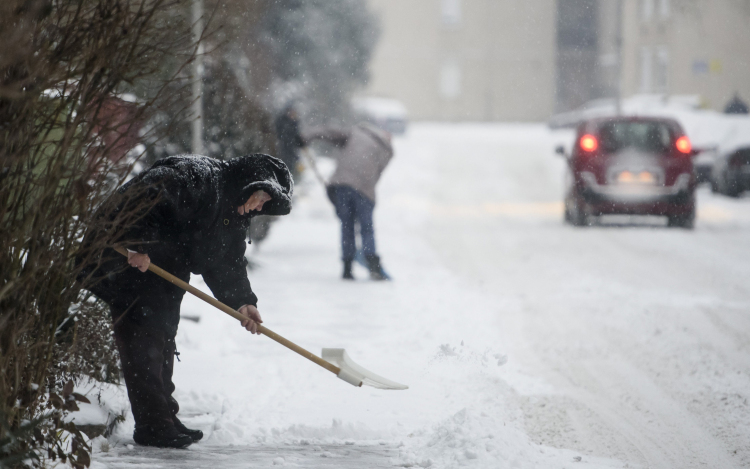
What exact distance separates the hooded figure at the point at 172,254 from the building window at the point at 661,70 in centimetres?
3714

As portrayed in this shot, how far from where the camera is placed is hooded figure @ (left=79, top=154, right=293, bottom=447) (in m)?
4.00

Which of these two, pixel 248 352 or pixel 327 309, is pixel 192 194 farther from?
pixel 327 309

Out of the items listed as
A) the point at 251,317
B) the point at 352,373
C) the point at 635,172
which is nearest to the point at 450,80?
the point at 635,172

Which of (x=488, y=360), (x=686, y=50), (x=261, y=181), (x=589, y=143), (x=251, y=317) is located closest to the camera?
(x=261, y=181)

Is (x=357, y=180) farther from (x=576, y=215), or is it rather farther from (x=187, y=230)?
(x=576, y=215)

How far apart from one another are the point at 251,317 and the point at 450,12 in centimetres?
4642

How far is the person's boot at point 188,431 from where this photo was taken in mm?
4285

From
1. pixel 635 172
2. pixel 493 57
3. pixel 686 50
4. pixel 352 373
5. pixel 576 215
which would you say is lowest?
pixel 352 373

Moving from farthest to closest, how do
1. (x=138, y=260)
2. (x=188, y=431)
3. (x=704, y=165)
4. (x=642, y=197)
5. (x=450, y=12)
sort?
(x=450, y=12)
(x=704, y=165)
(x=642, y=197)
(x=188, y=431)
(x=138, y=260)

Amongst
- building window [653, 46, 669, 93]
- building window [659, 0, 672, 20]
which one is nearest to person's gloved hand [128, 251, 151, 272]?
building window [659, 0, 672, 20]

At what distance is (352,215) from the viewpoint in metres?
9.27

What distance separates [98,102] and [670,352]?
171 inches

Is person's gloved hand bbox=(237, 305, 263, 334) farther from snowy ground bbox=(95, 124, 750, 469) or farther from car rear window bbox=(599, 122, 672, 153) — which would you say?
car rear window bbox=(599, 122, 672, 153)

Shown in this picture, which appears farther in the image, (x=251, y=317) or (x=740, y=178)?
(x=740, y=178)
